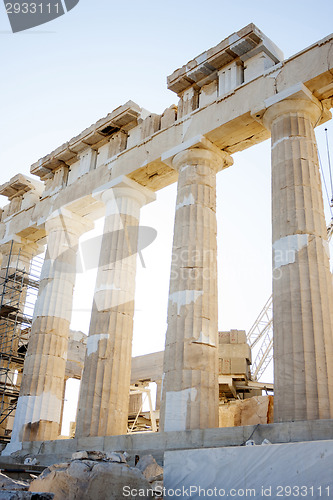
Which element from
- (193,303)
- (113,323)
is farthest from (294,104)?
(113,323)

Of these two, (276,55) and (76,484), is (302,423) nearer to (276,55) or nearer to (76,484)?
(76,484)

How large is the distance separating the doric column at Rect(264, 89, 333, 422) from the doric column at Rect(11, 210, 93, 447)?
1081 cm

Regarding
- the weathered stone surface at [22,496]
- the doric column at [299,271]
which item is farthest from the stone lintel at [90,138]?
the weathered stone surface at [22,496]

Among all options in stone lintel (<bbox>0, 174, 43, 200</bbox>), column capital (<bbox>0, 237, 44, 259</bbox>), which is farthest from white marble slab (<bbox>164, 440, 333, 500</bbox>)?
stone lintel (<bbox>0, 174, 43, 200</bbox>)

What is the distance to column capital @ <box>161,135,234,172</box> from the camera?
19.0 meters

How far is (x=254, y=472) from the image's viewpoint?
8.84m

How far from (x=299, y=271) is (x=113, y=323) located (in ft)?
24.7

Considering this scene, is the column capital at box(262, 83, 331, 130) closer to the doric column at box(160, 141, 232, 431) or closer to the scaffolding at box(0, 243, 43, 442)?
the doric column at box(160, 141, 232, 431)

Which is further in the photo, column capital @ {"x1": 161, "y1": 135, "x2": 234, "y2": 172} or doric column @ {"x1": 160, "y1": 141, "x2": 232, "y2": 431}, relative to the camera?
column capital @ {"x1": 161, "y1": 135, "x2": 234, "y2": 172}

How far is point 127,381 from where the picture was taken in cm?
1897

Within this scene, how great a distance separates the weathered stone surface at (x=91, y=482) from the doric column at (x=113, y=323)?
25.9 feet

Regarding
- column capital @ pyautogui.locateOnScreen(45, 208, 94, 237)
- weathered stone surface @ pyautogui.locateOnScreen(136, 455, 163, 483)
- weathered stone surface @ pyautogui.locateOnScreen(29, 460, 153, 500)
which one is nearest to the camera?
weathered stone surface @ pyautogui.locateOnScreen(29, 460, 153, 500)

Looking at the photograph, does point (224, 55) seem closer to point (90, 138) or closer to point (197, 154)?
point (197, 154)

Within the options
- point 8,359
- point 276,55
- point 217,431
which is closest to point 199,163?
point 276,55
